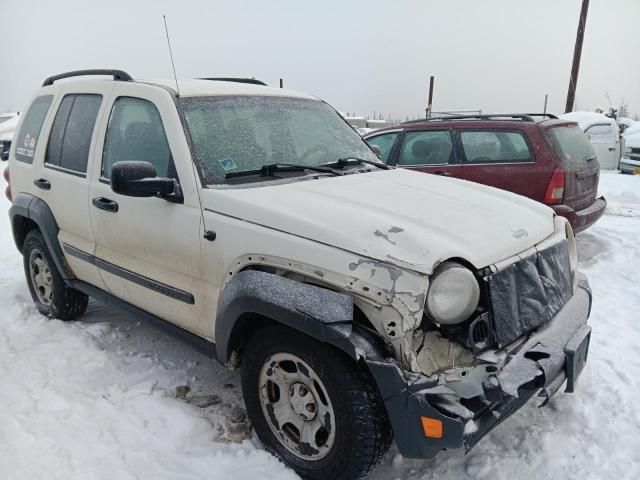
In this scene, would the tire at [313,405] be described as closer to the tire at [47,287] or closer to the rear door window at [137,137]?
the rear door window at [137,137]

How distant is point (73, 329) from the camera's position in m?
4.29

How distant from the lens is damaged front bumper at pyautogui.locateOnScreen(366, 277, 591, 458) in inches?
84.0

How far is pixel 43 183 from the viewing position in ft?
13.8

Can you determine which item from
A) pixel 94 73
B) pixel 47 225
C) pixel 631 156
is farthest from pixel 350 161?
pixel 631 156

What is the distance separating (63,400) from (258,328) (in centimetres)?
141

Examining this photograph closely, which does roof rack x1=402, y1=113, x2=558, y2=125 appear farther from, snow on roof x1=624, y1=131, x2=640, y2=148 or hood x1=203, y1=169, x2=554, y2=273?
snow on roof x1=624, y1=131, x2=640, y2=148

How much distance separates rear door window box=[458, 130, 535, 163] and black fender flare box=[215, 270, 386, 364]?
4482 millimetres

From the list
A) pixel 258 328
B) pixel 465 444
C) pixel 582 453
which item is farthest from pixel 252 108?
pixel 582 453

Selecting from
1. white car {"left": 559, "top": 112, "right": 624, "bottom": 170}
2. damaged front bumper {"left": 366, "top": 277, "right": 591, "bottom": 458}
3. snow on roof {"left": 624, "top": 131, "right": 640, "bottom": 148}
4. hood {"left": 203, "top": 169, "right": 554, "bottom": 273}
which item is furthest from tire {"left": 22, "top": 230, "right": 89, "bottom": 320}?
snow on roof {"left": 624, "top": 131, "right": 640, "bottom": 148}

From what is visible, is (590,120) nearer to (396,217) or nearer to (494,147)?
(494,147)

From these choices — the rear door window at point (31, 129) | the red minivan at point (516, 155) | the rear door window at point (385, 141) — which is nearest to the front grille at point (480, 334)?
the rear door window at point (31, 129)

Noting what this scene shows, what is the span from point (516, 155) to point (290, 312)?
4648 millimetres

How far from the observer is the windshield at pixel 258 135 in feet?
10.1

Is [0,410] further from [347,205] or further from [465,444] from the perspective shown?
[465,444]
